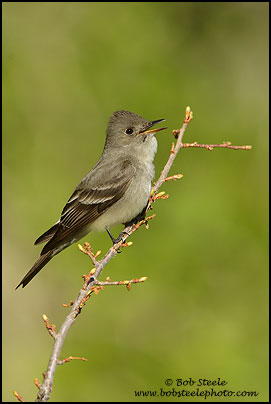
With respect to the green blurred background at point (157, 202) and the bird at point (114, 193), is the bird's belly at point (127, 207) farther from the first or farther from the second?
the green blurred background at point (157, 202)

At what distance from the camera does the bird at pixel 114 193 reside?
18.2 feet

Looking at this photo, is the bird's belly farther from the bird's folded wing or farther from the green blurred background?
the green blurred background

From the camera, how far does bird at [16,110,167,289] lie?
5551 mm

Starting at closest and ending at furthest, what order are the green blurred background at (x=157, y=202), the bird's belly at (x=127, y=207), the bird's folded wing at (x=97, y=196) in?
the bird's belly at (x=127, y=207) < the bird's folded wing at (x=97, y=196) < the green blurred background at (x=157, y=202)

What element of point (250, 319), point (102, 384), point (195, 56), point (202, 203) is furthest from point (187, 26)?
point (102, 384)

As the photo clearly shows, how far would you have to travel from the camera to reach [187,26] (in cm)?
946

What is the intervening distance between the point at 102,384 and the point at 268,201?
2792mm

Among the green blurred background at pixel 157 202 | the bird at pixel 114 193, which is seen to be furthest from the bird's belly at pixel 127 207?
the green blurred background at pixel 157 202

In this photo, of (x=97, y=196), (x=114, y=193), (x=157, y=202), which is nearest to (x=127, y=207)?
(x=114, y=193)

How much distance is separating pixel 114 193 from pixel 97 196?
163 millimetres

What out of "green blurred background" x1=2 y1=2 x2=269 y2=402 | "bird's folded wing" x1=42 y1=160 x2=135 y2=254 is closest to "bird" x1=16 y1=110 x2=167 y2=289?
"bird's folded wing" x1=42 y1=160 x2=135 y2=254

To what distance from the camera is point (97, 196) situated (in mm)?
Answer: 5773

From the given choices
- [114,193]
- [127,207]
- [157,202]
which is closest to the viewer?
[127,207]

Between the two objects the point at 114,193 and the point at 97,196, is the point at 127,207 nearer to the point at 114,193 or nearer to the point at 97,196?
the point at 114,193
